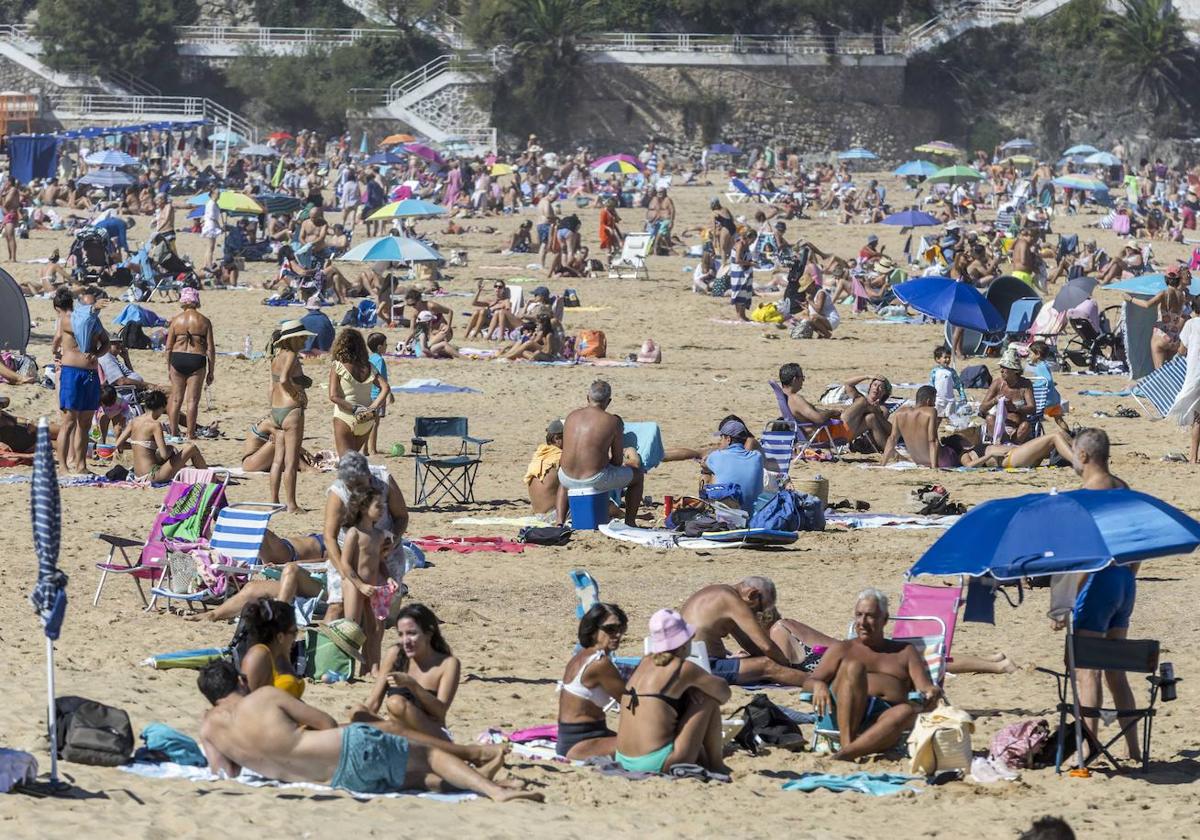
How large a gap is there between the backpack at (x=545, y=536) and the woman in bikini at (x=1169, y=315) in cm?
737

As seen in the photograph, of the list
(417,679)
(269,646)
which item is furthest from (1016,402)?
(269,646)

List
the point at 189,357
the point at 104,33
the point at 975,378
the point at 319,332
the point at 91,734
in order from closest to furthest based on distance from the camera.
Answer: the point at 91,734
the point at 189,357
the point at 975,378
the point at 319,332
the point at 104,33

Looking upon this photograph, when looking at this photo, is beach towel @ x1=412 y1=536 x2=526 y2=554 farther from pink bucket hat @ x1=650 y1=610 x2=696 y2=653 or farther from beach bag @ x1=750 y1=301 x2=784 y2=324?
beach bag @ x1=750 y1=301 x2=784 y2=324

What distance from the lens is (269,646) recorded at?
276 inches

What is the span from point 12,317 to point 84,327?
4043mm

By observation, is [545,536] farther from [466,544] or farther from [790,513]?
[790,513]

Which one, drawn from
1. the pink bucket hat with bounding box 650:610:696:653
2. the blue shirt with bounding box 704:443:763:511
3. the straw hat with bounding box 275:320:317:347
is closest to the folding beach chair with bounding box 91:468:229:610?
the straw hat with bounding box 275:320:317:347

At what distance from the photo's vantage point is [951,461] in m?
14.1

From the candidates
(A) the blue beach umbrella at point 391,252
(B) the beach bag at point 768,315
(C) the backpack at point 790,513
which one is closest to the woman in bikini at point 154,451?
(C) the backpack at point 790,513

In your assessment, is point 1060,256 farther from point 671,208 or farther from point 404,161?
point 404,161

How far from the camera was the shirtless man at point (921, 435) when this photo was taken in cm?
1396

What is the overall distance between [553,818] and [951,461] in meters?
8.21

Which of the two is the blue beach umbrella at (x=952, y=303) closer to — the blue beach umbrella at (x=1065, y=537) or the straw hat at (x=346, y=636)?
the straw hat at (x=346, y=636)

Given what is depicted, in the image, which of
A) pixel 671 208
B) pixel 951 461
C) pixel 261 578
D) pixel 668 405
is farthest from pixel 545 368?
pixel 671 208
